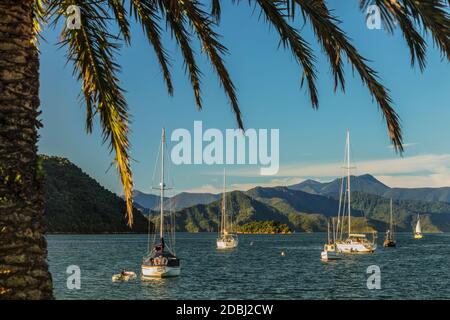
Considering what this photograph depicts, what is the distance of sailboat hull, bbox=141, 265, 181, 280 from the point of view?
52.0 m

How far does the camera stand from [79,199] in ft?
504

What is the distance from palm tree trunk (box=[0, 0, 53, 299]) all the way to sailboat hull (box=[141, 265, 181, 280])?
158ft

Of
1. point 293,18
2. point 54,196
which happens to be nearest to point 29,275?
point 293,18

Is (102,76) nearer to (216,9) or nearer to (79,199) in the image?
(216,9)

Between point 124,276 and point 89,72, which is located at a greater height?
point 89,72

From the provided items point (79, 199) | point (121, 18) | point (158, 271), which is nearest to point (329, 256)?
point (158, 271)

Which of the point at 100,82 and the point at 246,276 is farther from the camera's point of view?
the point at 246,276

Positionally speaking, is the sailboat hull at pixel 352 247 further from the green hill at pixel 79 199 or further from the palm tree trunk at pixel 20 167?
the palm tree trunk at pixel 20 167

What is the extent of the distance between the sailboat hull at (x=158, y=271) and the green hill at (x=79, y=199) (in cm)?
8359

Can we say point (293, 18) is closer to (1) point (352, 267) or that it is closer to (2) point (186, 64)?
(2) point (186, 64)

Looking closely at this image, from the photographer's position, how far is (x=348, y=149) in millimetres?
64375

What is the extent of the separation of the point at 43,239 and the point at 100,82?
2585 mm

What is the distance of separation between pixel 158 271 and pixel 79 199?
107 m

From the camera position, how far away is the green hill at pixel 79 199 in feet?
467
